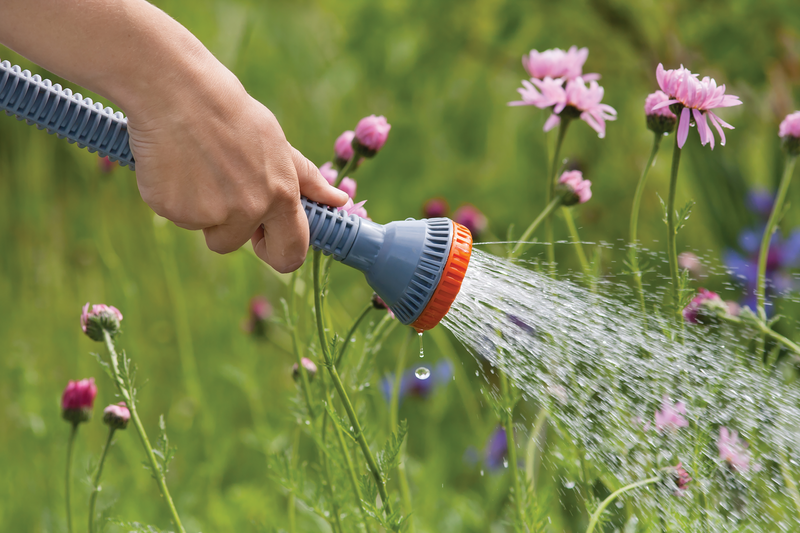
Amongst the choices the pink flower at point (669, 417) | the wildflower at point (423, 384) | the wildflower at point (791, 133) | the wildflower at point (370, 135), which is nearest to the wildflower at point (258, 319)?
the wildflower at point (423, 384)

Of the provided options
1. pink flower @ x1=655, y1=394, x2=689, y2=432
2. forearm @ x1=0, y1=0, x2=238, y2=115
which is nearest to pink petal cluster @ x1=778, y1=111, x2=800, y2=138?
pink flower @ x1=655, y1=394, x2=689, y2=432

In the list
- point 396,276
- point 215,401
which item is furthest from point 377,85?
point 396,276

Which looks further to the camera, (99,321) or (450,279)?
(99,321)

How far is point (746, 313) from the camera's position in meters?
→ 0.84

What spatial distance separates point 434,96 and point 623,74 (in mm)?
523

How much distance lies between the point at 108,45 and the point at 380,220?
58.6 inches

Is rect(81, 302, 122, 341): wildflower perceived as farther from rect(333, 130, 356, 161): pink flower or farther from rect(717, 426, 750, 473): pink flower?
rect(717, 426, 750, 473): pink flower

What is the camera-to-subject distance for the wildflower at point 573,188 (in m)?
0.90

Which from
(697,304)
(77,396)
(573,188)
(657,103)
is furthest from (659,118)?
(77,396)

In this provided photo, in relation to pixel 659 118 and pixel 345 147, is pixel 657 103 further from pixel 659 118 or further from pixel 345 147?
pixel 345 147

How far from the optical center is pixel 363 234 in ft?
2.41

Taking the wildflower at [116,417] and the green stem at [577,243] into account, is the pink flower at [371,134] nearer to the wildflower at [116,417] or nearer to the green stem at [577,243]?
the green stem at [577,243]

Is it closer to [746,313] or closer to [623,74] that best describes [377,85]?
[623,74]

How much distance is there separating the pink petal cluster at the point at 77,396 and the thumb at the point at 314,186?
44cm
